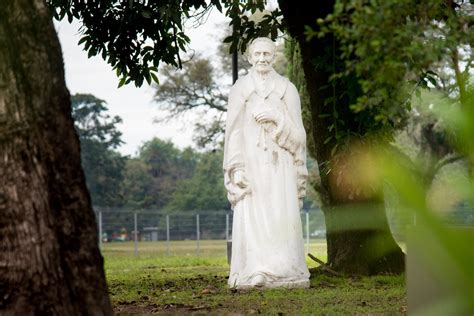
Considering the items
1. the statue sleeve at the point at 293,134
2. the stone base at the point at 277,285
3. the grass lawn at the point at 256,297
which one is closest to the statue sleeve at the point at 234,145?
the statue sleeve at the point at 293,134

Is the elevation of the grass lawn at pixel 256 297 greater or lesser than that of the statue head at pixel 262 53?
lesser

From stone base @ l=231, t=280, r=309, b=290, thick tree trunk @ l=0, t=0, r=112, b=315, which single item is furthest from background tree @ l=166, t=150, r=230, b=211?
thick tree trunk @ l=0, t=0, r=112, b=315

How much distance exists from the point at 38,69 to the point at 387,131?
28.1ft

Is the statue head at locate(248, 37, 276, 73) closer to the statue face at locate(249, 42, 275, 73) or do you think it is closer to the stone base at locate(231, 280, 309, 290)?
the statue face at locate(249, 42, 275, 73)

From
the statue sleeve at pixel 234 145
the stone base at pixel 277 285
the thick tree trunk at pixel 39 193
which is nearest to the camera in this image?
the thick tree trunk at pixel 39 193

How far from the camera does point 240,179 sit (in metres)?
12.5

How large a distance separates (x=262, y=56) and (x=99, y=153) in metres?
43.4

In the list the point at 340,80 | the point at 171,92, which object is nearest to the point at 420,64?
the point at 340,80

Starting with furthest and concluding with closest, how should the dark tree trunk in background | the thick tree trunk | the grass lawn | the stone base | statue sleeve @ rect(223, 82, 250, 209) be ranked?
the dark tree trunk in background, statue sleeve @ rect(223, 82, 250, 209), the stone base, the grass lawn, the thick tree trunk

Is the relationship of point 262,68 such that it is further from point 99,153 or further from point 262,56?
point 99,153

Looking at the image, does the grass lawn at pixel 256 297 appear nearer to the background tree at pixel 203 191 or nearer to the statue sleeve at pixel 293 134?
the statue sleeve at pixel 293 134

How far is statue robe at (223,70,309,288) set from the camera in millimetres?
12430

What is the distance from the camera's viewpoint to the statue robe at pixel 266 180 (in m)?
12.4

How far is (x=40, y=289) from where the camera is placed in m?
6.41
